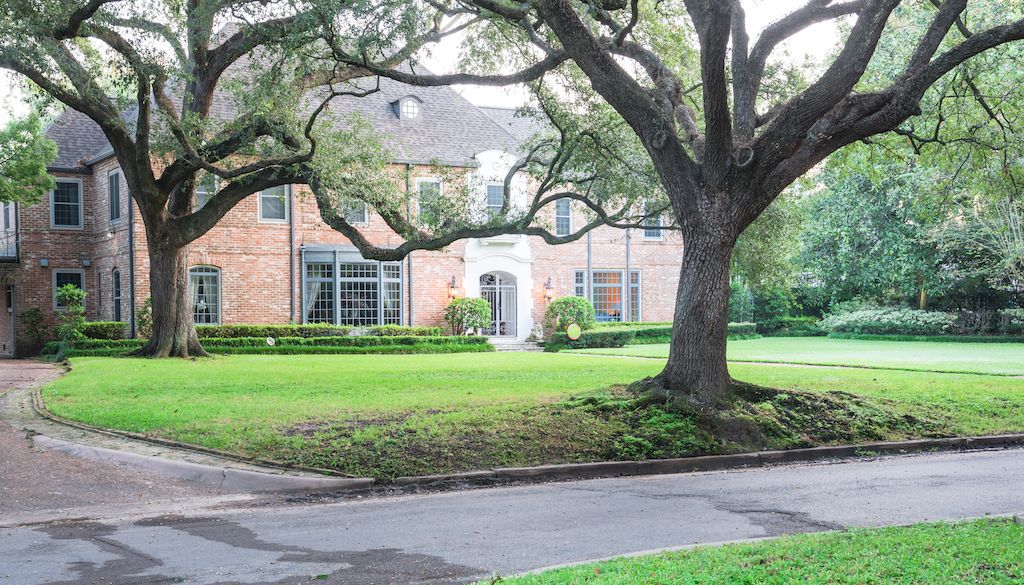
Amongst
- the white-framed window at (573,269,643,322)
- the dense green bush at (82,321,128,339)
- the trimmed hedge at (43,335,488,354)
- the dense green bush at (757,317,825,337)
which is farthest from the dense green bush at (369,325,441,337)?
the dense green bush at (757,317,825,337)

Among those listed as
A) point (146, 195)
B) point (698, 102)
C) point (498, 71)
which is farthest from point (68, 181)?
point (698, 102)

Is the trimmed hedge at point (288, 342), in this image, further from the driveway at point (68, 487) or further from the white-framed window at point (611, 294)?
the driveway at point (68, 487)

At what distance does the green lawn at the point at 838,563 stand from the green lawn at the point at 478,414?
439 cm

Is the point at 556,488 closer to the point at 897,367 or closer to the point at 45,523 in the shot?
the point at 45,523

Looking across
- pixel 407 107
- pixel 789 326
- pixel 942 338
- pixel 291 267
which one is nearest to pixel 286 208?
pixel 291 267

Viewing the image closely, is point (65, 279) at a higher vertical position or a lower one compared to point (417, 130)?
lower

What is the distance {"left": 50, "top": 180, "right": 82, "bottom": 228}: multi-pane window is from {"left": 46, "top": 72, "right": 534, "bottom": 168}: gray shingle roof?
698 millimetres

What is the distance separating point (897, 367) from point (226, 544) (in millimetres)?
17898

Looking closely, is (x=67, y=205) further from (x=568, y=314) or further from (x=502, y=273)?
(x=568, y=314)

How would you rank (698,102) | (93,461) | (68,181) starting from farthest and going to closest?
(68,181) → (698,102) → (93,461)

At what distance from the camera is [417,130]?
32.2 metres

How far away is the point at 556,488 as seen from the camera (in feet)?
29.8

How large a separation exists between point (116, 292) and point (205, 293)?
332 cm

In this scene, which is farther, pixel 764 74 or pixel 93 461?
pixel 764 74
